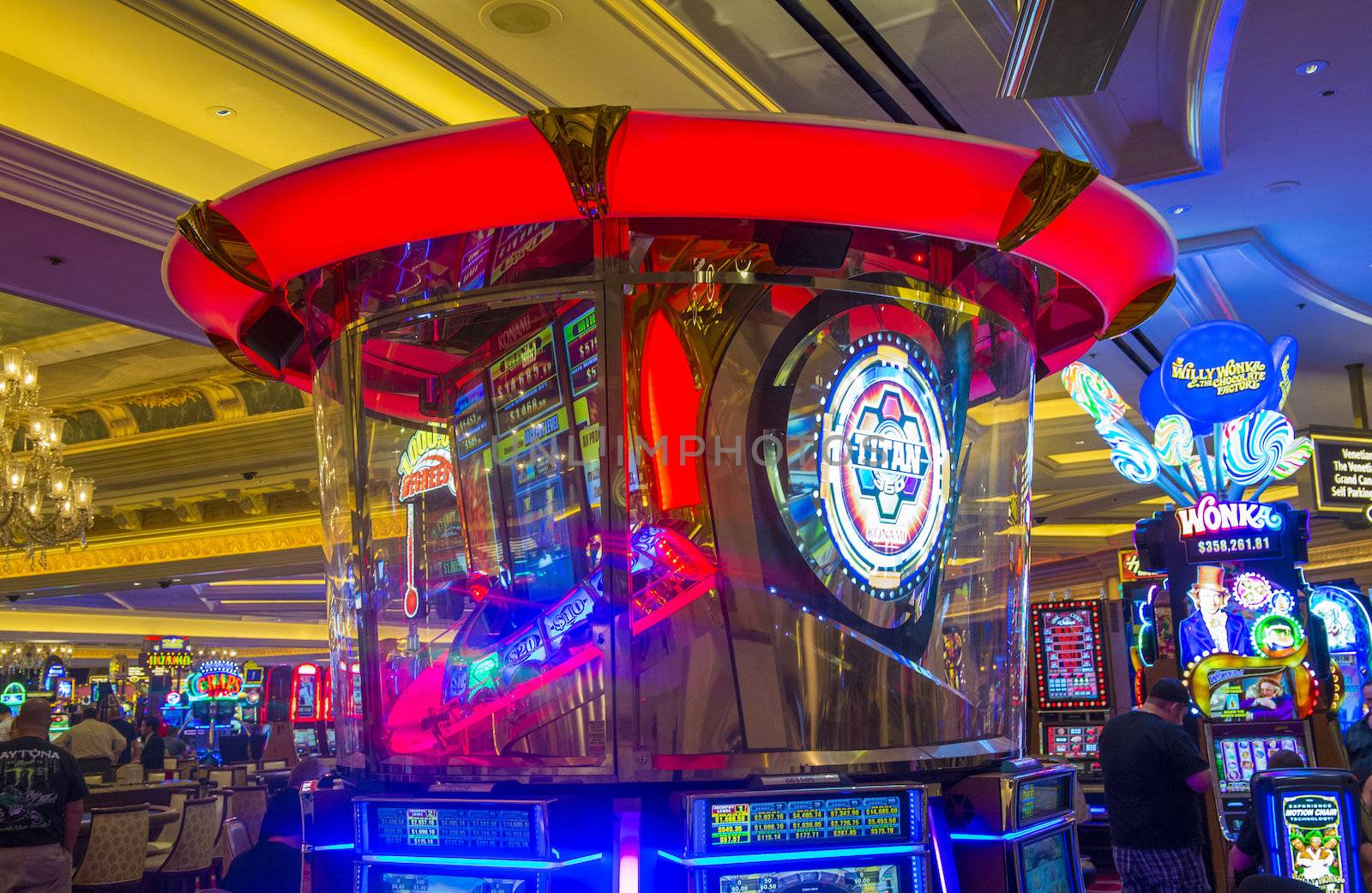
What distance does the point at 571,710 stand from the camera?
2.50m

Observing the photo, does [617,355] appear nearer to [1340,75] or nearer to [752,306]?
[752,306]

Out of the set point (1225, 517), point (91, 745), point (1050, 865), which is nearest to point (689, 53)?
point (1050, 865)

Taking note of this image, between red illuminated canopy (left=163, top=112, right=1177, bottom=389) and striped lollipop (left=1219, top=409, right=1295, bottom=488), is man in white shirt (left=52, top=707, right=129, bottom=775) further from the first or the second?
red illuminated canopy (left=163, top=112, right=1177, bottom=389)

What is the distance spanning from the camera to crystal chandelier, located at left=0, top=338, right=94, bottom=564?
716cm

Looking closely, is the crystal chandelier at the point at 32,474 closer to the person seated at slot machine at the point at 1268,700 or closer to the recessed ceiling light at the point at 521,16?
the recessed ceiling light at the point at 521,16

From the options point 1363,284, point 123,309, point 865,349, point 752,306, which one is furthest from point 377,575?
point 1363,284

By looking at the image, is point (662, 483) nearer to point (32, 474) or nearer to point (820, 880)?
point (820, 880)

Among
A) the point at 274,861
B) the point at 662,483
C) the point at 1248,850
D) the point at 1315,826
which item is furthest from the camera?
the point at 1248,850

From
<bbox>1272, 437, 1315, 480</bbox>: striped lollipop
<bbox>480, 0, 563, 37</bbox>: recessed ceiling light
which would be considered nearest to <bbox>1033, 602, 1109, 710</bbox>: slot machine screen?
<bbox>1272, 437, 1315, 480</bbox>: striped lollipop

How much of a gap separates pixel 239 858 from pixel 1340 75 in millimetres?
5703

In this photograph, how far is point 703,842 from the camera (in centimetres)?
230

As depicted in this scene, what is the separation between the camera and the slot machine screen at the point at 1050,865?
2666mm

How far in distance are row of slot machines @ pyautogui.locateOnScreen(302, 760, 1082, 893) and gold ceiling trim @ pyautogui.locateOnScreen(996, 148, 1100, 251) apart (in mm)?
1198

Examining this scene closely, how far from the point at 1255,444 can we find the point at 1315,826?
336 centimetres
